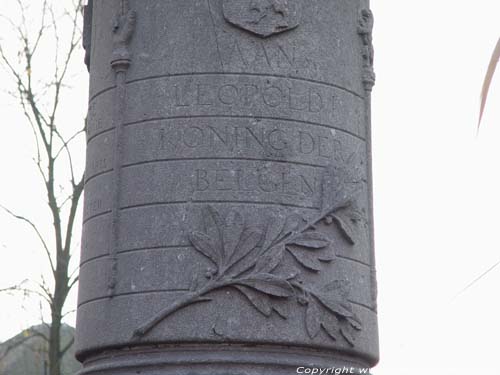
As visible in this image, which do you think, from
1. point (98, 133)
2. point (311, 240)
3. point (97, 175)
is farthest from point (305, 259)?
point (98, 133)

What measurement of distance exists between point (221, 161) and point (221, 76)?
676 mm

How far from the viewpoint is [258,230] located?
798 cm

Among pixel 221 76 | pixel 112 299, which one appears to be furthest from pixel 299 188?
pixel 112 299

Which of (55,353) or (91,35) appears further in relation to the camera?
(55,353)

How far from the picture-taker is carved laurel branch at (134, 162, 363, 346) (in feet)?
25.7

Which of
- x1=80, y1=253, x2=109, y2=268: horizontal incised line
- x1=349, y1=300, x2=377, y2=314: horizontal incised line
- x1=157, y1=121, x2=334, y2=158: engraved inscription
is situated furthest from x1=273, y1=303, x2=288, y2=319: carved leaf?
x1=80, y1=253, x2=109, y2=268: horizontal incised line

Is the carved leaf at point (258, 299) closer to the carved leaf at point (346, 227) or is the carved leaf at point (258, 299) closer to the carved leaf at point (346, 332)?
the carved leaf at point (346, 332)

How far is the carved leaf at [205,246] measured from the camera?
25.9ft

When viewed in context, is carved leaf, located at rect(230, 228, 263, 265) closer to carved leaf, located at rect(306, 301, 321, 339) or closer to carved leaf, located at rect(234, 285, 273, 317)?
carved leaf, located at rect(234, 285, 273, 317)

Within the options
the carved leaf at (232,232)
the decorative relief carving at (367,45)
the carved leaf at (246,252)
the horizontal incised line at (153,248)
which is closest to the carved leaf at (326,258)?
the carved leaf at (246,252)

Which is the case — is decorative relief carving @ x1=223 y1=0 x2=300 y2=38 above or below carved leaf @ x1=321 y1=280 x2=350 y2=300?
above

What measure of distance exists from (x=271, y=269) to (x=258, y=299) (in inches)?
9.5

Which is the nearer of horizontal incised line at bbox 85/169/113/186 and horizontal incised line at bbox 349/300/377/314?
horizontal incised line at bbox 349/300/377/314

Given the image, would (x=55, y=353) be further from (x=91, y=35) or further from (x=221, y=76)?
(x=221, y=76)
